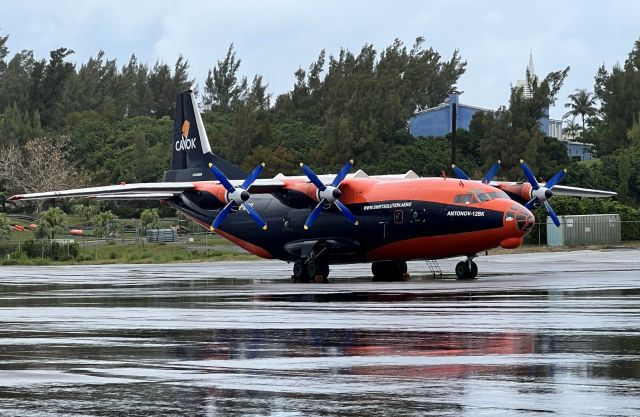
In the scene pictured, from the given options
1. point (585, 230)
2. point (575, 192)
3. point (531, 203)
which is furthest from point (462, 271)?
point (585, 230)

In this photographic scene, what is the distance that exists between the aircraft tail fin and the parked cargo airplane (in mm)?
3163

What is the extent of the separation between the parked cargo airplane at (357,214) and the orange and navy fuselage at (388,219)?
0.10ft

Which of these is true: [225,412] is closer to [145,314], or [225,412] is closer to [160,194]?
[145,314]

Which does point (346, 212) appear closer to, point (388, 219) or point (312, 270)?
point (388, 219)

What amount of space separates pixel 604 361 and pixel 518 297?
13.2 m

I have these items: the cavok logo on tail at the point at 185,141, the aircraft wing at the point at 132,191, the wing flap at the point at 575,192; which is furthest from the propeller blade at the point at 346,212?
the cavok logo on tail at the point at 185,141

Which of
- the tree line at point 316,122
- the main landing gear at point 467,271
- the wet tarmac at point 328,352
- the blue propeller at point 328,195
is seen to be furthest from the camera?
the tree line at point 316,122

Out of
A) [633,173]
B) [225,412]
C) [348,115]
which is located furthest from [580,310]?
[348,115]

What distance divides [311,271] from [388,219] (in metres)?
3.25

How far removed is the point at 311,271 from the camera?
3962 cm

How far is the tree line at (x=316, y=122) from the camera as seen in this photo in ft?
338

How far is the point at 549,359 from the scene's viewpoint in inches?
558

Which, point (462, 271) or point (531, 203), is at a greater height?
point (531, 203)

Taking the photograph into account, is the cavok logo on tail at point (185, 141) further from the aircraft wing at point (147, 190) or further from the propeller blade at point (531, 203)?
the propeller blade at point (531, 203)
